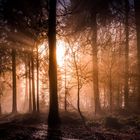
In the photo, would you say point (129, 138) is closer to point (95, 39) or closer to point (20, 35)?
point (95, 39)

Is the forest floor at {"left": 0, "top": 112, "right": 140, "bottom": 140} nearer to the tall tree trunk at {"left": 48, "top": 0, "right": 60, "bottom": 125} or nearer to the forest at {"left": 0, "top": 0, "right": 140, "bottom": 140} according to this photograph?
the forest at {"left": 0, "top": 0, "right": 140, "bottom": 140}

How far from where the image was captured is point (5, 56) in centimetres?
2653

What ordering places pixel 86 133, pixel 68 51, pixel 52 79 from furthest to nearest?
pixel 68 51, pixel 52 79, pixel 86 133

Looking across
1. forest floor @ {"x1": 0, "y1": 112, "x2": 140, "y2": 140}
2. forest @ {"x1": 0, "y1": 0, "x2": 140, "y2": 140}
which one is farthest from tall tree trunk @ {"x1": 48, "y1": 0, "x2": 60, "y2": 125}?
forest floor @ {"x1": 0, "y1": 112, "x2": 140, "y2": 140}

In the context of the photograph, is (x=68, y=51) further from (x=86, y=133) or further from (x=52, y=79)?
(x=86, y=133)

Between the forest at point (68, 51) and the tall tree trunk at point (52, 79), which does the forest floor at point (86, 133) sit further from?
the tall tree trunk at point (52, 79)

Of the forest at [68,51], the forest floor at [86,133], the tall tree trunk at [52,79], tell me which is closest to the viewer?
the forest floor at [86,133]

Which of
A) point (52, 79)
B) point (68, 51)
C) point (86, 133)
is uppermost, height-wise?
→ point (68, 51)

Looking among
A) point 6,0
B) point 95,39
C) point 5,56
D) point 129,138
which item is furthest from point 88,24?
point 129,138

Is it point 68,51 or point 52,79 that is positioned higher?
point 68,51

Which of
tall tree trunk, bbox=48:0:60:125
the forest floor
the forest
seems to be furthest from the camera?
tall tree trunk, bbox=48:0:60:125

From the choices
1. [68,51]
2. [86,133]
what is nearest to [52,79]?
[86,133]

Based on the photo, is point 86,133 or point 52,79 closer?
point 86,133

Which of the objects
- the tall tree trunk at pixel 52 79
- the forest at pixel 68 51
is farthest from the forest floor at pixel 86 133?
the tall tree trunk at pixel 52 79
